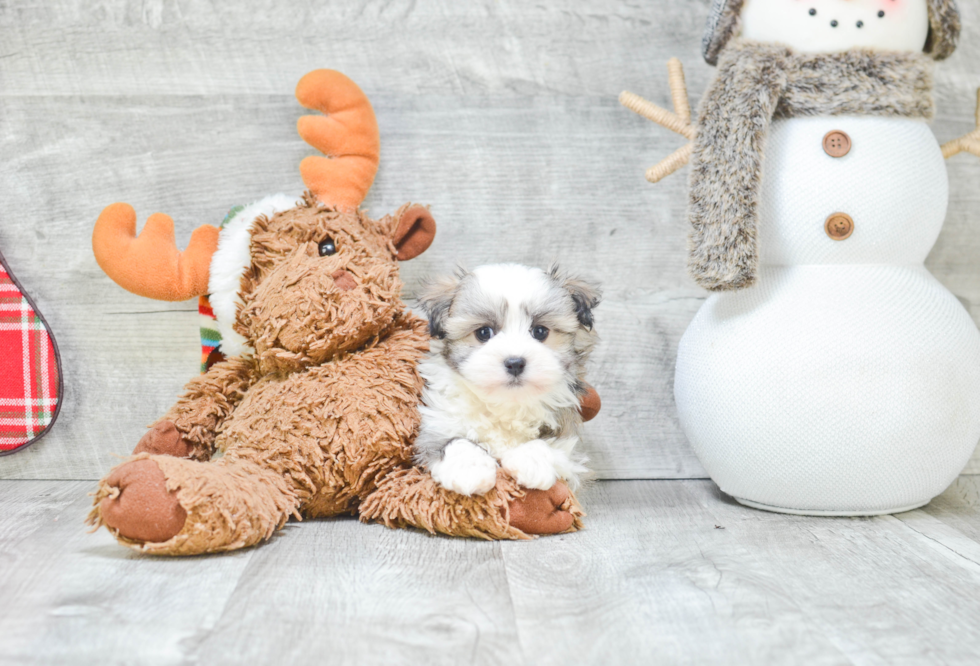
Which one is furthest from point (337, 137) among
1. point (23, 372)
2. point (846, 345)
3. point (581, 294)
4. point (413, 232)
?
point (846, 345)

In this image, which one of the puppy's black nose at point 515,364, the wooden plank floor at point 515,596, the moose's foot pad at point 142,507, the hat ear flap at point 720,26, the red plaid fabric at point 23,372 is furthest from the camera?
the red plaid fabric at point 23,372

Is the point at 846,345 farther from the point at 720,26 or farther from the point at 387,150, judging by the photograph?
the point at 387,150

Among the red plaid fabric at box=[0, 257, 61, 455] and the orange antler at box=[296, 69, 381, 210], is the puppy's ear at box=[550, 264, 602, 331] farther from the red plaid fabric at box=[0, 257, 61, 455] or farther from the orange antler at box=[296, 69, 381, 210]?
the red plaid fabric at box=[0, 257, 61, 455]

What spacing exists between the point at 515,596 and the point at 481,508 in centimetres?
22

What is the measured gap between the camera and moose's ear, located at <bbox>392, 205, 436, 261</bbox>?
1.42 metres

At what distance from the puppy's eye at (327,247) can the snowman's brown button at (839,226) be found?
0.80 metres

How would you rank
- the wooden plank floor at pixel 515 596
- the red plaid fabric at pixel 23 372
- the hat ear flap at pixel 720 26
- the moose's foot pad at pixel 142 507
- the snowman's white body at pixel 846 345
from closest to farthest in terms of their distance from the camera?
the wooden plank floor at pixel 515 596 < the moose's foot pad at pixel 142 507 < the snowman's white body at pixel 846 345 < the hat ear flap at pixel 720 26 < the red plaid fabric at pixel 23 372

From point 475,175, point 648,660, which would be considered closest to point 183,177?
point 475,175

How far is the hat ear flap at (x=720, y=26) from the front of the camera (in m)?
1.37

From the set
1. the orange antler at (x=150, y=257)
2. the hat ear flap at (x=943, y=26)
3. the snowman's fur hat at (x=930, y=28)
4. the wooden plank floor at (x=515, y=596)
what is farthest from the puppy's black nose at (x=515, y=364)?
the hat ear flap at (x=943, y=26)

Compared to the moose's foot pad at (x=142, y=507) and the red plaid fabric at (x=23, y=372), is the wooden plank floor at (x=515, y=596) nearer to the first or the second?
the moose's foot pad at (x=142, y=507)

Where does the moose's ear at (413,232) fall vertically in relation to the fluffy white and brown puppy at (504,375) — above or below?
above

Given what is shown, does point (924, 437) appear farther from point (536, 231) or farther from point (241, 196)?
point (241, 196)

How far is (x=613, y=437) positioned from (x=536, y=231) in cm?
45
